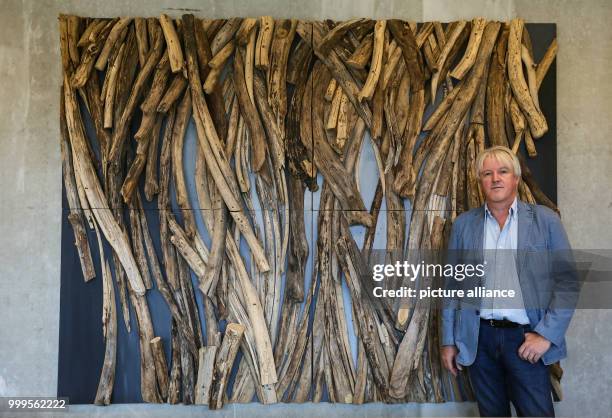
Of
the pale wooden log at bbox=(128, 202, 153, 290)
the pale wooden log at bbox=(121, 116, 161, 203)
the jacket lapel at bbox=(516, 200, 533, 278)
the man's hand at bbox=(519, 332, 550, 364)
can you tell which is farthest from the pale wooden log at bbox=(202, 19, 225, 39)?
the man's hand at bbox=(519, 332, 550, 364)

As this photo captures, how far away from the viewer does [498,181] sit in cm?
263

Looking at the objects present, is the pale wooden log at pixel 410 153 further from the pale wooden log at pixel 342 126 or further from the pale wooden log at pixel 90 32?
the pale wooden log at pixel 90 32

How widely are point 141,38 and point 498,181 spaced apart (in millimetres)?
1906

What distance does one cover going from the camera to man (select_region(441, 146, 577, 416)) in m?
2.50

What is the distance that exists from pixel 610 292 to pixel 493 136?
1.03 metres

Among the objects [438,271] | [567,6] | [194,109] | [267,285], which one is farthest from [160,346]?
[567,6]

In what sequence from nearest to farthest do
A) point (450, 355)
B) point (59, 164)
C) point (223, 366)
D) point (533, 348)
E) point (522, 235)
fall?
1. point (533, 348)
2. point (522, 235)
3. point (450, 355)
4. point (223, 366)
5. point (59, 164)

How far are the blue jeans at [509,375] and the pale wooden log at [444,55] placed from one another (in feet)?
4.05

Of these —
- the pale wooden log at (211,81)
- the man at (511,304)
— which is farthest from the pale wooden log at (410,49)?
the pale wooden log at (211,81)

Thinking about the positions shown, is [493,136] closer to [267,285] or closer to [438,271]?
[438,271]

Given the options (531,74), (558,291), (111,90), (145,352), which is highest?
(531,74)

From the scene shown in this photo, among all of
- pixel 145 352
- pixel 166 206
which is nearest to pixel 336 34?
pixel 166 206

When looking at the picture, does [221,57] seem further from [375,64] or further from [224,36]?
[375,64]

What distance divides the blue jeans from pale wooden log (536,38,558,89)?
52.8 inches
